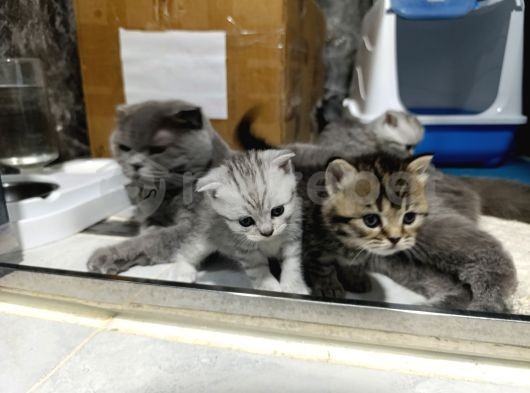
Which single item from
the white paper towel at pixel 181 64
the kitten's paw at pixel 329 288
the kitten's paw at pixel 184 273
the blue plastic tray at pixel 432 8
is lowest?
the kitten's paw at pixel 184 273

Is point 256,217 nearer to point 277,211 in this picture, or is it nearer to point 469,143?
point 277,211

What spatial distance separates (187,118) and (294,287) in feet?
1.42

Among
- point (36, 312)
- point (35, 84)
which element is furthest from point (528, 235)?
point (35, 84)

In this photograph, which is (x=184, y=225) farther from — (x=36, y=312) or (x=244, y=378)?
(x=244, y=378)

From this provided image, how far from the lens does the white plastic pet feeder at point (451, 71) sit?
1.33 meters

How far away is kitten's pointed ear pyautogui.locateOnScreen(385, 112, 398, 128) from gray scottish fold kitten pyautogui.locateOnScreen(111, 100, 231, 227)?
58 centimetres

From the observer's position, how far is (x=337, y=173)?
68 cm

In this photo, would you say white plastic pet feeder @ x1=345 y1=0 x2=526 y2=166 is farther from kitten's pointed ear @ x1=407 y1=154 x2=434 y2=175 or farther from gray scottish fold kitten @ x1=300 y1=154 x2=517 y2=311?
kitten's pointed ear @ x1=407 y1=154 x2=434 y2=175

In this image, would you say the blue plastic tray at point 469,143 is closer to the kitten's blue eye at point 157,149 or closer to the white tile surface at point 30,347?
the kitten's blue eye at point 157,149

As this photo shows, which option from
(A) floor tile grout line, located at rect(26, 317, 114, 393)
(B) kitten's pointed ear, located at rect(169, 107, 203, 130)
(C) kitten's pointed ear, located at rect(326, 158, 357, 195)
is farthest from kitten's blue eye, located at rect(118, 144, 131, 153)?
(C) kitten's pointed ear, located at rect(326, 158, 357, 195)

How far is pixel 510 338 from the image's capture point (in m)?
0.59

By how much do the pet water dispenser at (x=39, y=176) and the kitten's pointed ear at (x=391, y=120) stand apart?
79cm

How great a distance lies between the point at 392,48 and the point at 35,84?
3.53ft

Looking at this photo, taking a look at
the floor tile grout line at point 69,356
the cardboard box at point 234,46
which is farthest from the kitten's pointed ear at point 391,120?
the floor tile grout line at point 69,356
